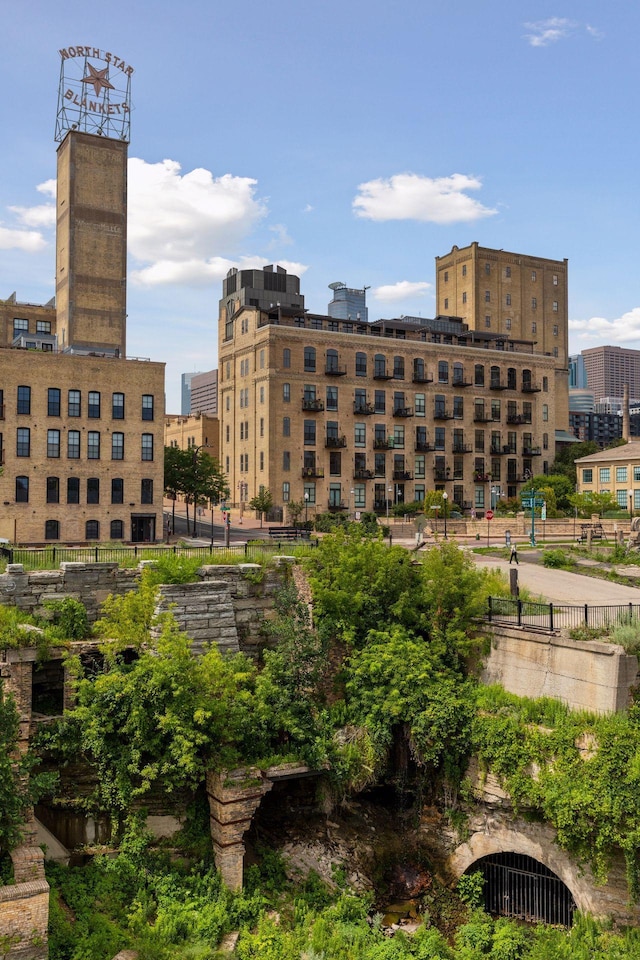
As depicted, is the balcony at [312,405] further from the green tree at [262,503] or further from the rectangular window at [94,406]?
the rectangular window at [94,406]

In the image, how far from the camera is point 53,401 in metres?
45.7

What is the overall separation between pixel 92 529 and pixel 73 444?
5.20 meters

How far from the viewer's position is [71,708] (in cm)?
1845

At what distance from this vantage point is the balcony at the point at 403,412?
240ft

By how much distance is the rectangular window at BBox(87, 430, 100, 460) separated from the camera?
46.8m

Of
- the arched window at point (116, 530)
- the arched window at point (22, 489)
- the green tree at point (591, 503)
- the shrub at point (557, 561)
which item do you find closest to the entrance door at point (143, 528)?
the arched window at point (116, 530)

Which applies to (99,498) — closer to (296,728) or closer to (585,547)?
(585,547)

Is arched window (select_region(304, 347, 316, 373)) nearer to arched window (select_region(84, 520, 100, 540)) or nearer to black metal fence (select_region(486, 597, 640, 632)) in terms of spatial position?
arched window (select_region(84, 520, 100, 540))

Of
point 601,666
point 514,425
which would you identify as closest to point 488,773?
point 601,666

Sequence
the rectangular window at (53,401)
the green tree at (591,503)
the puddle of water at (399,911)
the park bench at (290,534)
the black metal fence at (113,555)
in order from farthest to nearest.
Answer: the green tree at (591,503)
the rectangular window at (53,401)
the park bench at (290,534)
the black metal fence at (113,555)
the puddle of water at (399,911)

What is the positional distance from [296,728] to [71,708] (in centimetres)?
533

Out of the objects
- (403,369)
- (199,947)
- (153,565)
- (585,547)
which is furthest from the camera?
(403,369)

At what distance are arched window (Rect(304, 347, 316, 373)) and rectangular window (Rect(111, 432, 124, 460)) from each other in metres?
25.4

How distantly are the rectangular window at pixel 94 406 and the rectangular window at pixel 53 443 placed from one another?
85.6 inches
